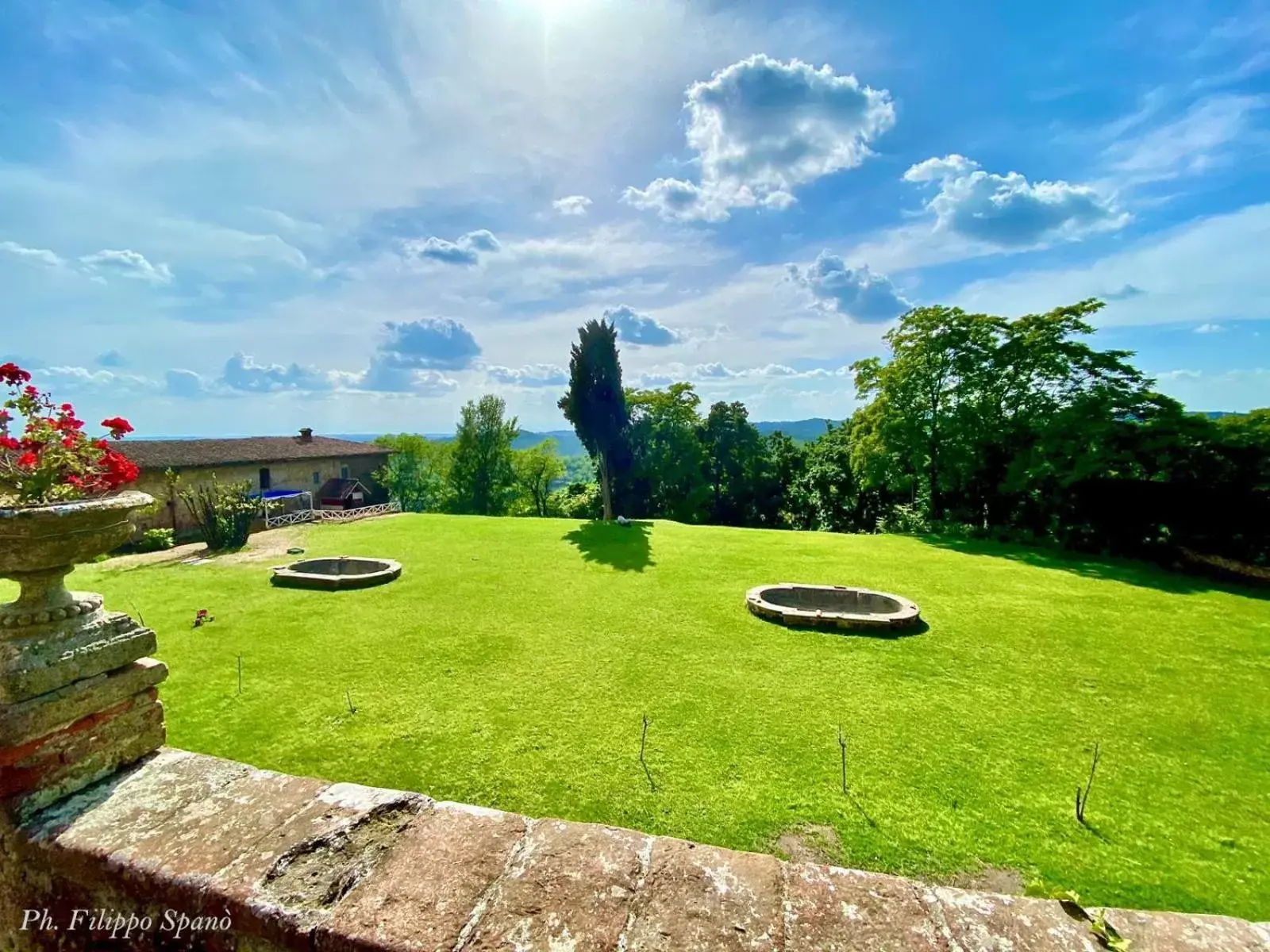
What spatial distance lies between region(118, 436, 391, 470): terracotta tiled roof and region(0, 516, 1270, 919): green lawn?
48.9ft

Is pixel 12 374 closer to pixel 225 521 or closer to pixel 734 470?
pixel 225 521

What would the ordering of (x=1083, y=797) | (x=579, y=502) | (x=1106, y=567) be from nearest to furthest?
(x=1083, y=797)
(x=1106, y=567)
(x=579, y=502)

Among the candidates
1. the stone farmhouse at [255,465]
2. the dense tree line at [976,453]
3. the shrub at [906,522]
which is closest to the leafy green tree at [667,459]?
the dense tree line at [976,453]

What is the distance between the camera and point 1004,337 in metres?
19.1

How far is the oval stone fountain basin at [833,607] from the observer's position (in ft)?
31.6

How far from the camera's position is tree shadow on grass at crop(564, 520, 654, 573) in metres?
14.9

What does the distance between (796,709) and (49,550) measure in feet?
23.4

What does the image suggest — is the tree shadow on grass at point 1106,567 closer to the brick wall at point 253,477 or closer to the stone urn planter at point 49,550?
the stone urn planter at point 49,550

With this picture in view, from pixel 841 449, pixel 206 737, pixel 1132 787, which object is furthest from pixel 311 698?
pixel 841 449

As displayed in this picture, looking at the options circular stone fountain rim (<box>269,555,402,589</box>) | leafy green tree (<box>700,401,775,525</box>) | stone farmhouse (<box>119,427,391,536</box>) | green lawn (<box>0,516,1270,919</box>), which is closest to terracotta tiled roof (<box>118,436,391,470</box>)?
stone farmhouse (<box>119,427,391,536</box>)

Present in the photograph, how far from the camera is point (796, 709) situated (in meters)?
7.05

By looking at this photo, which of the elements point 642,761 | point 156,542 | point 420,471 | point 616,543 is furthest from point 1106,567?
point 420,471

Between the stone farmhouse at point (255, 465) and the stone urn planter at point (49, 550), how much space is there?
22913 millimetres

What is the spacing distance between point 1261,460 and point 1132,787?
13065 mm
